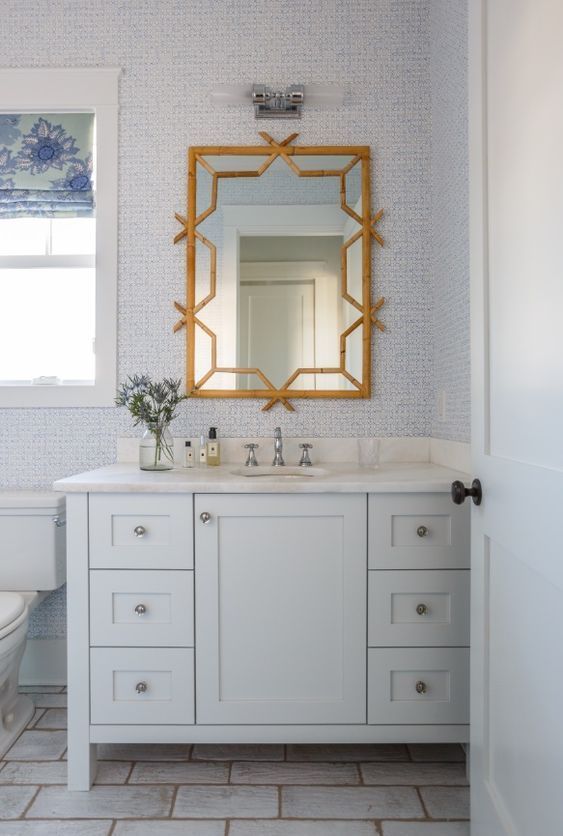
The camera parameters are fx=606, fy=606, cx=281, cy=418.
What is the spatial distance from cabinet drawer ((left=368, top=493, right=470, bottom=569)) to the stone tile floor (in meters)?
0.61

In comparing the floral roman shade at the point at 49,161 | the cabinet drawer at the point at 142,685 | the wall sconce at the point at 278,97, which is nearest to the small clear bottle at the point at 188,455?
the cabinet drawer at the point at 142,685

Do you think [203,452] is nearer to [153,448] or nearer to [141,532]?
[153,448]

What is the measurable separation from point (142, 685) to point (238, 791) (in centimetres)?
39

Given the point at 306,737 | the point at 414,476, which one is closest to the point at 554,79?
the point at 414,476

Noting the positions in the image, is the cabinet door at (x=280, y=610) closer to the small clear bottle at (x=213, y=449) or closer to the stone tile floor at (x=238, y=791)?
the stone tile floor at (x=238, y=791)

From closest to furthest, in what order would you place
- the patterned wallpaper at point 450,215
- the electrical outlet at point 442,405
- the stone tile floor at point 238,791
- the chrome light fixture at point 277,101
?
the stone tile floor at point 238,791 → the patterned wallpaper at point 450,215 → the electrical outlet at point 442,405 → the chrome light fixture at point 277,101

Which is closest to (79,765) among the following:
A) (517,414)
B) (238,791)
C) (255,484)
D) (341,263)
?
(238,791)

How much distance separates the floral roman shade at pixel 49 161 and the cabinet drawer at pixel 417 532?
159cm

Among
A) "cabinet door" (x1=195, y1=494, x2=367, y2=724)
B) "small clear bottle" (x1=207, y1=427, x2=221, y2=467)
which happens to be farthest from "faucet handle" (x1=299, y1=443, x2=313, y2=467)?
"cabinet door" (x1=195, y1=494, x2=367, y2=724)

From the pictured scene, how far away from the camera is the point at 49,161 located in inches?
90.6

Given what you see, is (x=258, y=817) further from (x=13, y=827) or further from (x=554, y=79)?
(x=554, y=79)

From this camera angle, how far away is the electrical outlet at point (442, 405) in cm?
207

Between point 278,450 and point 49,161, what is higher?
point 49,161

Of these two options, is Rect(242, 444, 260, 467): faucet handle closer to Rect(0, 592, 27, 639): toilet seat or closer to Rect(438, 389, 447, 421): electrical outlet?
Rect(438, 389, 447, 421): electrical outlet
